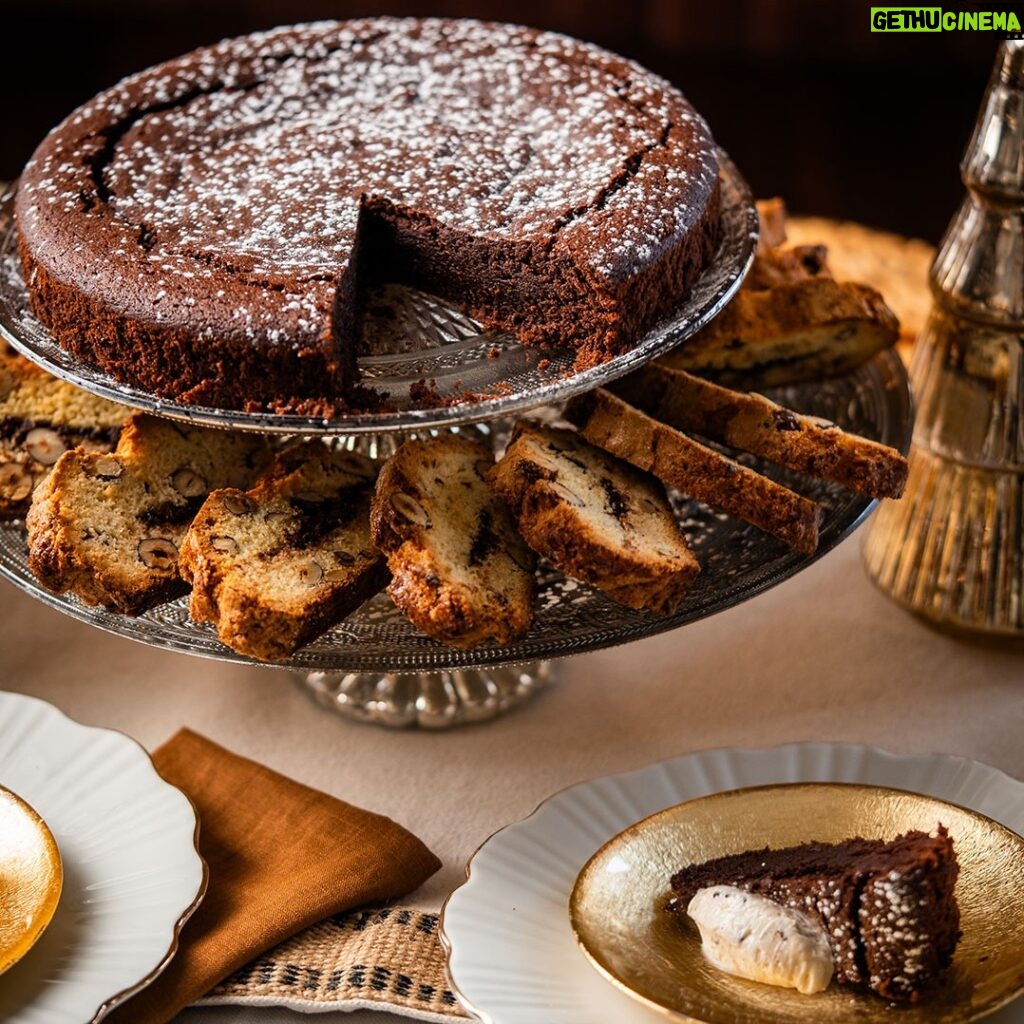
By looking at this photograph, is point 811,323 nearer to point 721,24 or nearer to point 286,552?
point 286,552

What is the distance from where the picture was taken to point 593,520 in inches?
77.8

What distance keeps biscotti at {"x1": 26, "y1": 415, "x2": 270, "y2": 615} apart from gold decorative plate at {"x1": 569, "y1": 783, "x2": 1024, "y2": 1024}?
0.74m

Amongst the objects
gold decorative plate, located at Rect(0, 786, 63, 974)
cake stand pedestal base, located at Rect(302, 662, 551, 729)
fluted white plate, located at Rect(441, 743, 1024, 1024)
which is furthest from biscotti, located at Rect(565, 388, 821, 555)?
gold decorative plate, located at Rect(0, 786, 63, 974)

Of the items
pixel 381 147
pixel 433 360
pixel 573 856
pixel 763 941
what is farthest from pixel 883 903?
pixel 381 147

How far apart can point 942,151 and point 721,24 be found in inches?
38.5

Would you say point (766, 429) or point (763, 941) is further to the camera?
point (766, 429)

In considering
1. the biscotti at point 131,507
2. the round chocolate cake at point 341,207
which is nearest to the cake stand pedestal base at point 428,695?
the biscotti at point 131,507

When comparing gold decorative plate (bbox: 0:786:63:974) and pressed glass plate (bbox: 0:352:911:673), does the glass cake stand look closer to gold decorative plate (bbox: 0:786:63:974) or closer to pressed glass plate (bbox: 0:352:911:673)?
pressed glass plate (bbox: 0:352:911:673)

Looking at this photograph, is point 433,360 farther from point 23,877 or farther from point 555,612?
point 23,877

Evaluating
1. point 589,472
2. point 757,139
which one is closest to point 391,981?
point 589,472

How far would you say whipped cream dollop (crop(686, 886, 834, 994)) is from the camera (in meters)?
1.64

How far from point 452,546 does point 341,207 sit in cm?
57

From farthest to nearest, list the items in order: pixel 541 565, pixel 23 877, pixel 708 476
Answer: pixel 541 565 < pixel 708 476 < pixel 23 877

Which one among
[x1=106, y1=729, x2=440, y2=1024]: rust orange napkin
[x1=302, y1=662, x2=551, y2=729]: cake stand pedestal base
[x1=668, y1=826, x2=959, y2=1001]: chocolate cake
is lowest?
[x1=302, y1=662, x2=551, y2=729]: cake stand pedestal base
